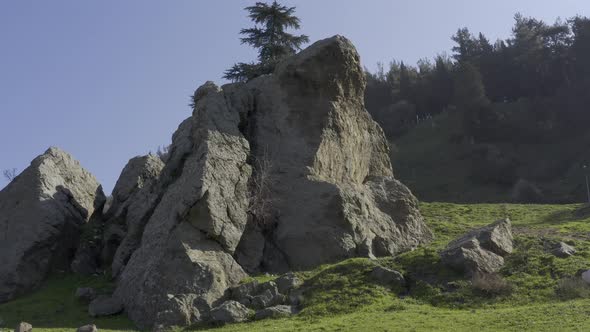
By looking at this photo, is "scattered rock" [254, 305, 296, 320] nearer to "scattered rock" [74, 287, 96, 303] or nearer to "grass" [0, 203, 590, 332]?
"grass" [0, 203, 590, 332]

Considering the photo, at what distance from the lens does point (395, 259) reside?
101 ft

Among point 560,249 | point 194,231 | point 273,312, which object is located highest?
point 194,231

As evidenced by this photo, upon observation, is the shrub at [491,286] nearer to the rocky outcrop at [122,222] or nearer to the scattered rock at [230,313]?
the scattered rock at [230,313]

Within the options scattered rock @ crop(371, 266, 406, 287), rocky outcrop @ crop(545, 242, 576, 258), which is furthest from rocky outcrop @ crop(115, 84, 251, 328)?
rocky outcrop @ crop(545, 242, 576, 258)

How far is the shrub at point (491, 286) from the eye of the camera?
26.3 m

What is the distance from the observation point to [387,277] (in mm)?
28250

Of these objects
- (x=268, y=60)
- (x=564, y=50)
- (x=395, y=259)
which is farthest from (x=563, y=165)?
(x=395, y=259)

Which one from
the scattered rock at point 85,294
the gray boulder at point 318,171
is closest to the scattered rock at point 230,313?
the gray boulder at point 318,171

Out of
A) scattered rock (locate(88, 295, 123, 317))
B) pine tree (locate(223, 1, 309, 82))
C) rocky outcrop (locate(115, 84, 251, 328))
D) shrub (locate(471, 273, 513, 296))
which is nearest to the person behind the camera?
shrub (locate(471, 273, 513, 296))

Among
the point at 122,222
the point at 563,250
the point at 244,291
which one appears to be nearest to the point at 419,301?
the point at 244,291

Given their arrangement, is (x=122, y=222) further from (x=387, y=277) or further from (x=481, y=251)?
(x=481, y=251)

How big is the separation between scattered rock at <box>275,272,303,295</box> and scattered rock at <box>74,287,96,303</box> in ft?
29.3

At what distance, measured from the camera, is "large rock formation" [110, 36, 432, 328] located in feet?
93.9

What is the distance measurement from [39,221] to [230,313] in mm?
15664
